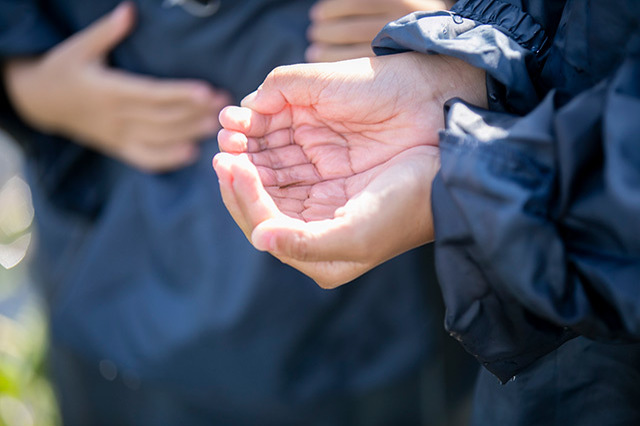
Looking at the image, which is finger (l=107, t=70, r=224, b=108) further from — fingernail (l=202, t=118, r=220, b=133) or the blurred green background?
the blurred green background

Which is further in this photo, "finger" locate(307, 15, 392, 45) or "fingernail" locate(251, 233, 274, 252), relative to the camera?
"finger" locate(307, 15, 392, 45)

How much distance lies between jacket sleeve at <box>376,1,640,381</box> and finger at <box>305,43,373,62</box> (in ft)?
1.23

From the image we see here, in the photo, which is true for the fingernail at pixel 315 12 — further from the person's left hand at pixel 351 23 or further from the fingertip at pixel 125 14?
the fingertip at pixel 125 14

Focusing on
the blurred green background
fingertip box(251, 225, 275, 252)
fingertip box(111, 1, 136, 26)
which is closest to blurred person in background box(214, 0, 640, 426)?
fingertip box(251, 225, 275, 252)

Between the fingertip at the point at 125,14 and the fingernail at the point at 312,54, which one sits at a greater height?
the fingertip at the point at 125,14

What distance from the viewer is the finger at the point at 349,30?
36.4 inches

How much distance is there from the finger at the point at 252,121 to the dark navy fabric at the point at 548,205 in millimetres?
190

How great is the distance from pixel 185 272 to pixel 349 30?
1.83 feet

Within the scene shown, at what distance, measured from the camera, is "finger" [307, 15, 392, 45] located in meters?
0.92

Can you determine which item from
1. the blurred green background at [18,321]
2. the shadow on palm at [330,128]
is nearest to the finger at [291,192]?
the shadow on palm at [330,128]

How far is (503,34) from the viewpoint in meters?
0.65

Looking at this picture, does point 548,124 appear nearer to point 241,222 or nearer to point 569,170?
point 569,170

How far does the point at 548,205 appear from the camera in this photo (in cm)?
54

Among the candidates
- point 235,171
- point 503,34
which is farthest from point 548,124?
point 235,171
